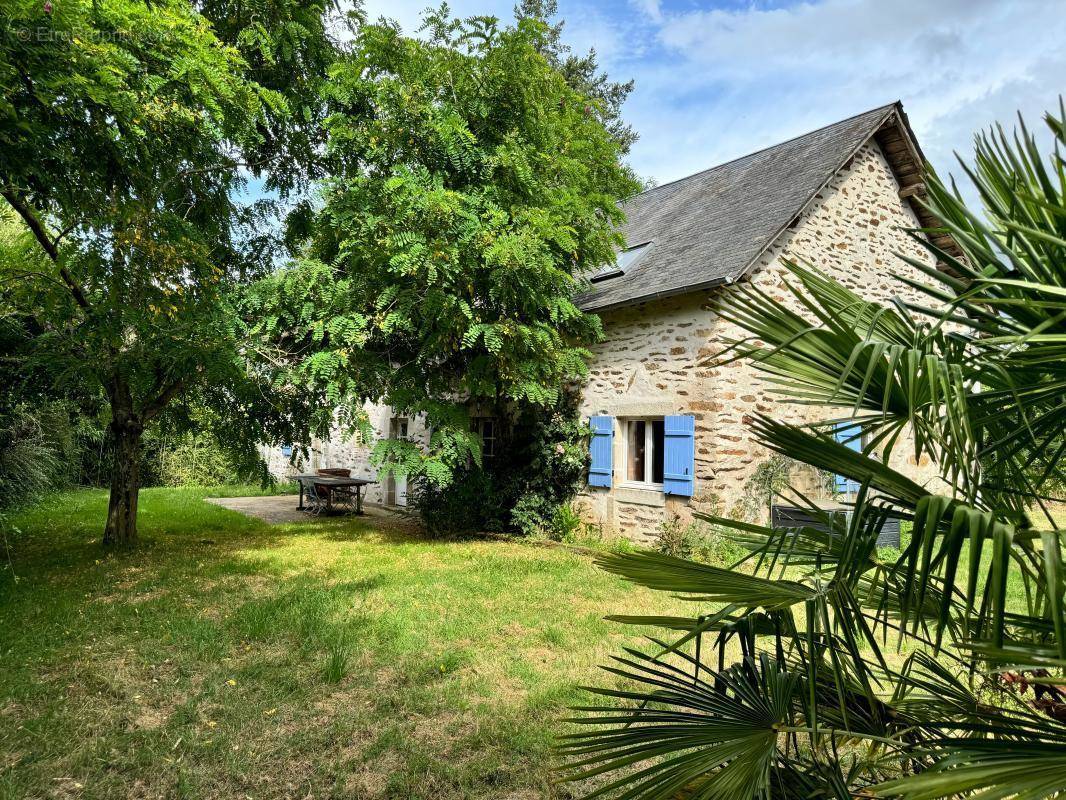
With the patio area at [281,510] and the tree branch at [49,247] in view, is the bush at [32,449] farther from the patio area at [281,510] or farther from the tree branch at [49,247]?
the patio area at [281,510]

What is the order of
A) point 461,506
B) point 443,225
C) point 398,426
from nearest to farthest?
point 443,225
point 461,506
point 398,426

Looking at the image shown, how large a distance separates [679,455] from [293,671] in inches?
224

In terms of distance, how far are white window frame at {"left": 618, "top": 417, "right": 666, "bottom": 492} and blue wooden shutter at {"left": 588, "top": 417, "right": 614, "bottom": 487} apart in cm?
20

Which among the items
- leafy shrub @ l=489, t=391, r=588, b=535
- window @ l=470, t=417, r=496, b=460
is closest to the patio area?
window @ l=470, t=417, r=496, b=460

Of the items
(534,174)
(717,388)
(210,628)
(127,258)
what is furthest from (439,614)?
(534,174)

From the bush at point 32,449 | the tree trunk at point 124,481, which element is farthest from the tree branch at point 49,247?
the bush at point 32,449

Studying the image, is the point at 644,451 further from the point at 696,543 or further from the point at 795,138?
the point at 795,138

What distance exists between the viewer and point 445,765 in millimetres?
3047

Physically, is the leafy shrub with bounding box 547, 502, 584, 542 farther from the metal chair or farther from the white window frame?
the metal chair

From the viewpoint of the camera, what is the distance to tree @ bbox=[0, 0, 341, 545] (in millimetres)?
3002

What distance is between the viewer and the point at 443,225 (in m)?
7.52

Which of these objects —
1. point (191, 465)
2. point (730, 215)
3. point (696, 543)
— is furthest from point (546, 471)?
point (191, 465)

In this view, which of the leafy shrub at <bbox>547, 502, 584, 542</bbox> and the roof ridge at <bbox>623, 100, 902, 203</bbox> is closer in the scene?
the roof ridge at <bbox>623, 100, 902, 203</bbox>

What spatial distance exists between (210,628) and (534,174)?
6.74 metres
